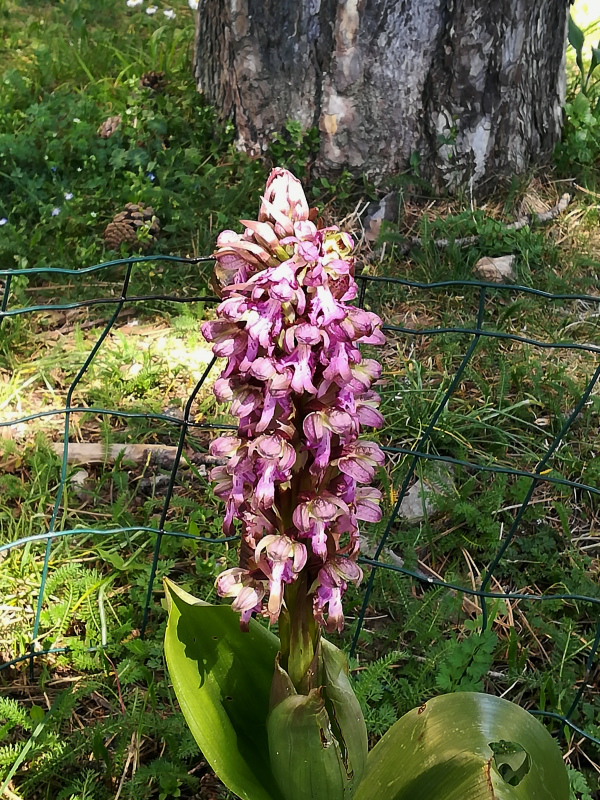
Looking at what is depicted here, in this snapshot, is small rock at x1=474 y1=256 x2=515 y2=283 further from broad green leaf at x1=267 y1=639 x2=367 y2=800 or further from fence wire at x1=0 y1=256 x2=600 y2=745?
broad green leaf at x1=267 y1=639 x2=367 y2=800

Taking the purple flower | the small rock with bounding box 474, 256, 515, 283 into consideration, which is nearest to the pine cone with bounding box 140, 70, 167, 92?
the small rock with bounding box 474, 256, 515, 283

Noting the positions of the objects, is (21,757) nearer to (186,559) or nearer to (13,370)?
(186,559)

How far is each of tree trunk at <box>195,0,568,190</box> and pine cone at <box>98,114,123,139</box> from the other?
589 millimetres

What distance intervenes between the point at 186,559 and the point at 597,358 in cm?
185

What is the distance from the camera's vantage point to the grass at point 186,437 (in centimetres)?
199

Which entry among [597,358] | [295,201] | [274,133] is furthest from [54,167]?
[295,201]

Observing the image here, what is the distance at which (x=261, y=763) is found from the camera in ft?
5.01

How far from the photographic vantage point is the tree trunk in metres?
3.49

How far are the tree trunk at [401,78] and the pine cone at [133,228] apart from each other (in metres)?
0.72

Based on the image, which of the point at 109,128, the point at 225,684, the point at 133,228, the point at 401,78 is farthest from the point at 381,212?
the point at 225,684

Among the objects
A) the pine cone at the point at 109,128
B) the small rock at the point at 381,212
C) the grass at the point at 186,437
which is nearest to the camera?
the grass at the point at 186,437

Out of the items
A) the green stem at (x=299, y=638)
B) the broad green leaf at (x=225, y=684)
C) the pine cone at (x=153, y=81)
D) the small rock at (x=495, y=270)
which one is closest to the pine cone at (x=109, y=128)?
the pine cone at (x=153, y=81)

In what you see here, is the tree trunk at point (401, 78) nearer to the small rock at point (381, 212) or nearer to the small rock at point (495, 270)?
the small rock at point (381, 212)

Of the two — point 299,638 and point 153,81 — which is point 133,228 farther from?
point 299,638
